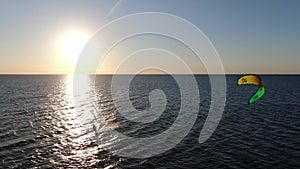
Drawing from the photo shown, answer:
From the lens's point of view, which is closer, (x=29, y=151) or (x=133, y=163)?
(x=133, y=163)

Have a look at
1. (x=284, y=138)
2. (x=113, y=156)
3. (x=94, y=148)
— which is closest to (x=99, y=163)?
(x=113, y=156)

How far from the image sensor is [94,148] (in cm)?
3638

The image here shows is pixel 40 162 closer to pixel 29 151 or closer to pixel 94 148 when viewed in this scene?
pixel 29 151

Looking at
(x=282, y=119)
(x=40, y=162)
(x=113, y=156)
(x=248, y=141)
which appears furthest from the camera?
(x=282, y=119)

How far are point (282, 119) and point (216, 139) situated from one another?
26.2 m

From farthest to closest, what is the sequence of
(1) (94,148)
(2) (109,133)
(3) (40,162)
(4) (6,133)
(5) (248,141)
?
1. (2) (109,133)
2. (4) (6,133)
3. (5) (248,141)
4. (1) (94,148)
5. (3) (40,162)

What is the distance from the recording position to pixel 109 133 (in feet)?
148

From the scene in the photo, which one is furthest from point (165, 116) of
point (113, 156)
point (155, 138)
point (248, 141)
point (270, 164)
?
point (270, 164)

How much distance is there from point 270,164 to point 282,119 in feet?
103

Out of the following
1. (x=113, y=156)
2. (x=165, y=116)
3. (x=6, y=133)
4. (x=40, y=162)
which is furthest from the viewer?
(x=165, y=116)

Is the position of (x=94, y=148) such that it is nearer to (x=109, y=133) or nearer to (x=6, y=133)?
(x=109, y=133)

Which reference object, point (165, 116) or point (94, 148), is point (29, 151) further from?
point (165, 116)

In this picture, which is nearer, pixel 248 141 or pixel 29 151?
pixel 29 151

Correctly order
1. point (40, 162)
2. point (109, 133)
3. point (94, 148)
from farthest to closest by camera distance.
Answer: point (109, 133), point (94, 148), point (40, 162)
